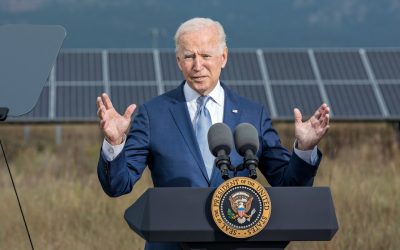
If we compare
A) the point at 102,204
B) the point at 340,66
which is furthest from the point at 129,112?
the point at 340,66

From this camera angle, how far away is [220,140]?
3.39 meters

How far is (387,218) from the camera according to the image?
9.02 meters

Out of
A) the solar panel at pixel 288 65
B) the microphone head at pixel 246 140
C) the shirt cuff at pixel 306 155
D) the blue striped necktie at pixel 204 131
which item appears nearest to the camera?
the microphone head at pixel 246 140

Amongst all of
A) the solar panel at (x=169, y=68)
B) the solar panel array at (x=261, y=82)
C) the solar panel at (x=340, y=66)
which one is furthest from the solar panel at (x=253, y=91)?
the solar panel at (x=340, y=66)

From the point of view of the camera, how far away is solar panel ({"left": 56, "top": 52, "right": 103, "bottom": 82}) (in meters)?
18.7

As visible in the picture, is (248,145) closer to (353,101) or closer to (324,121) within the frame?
(324,121)

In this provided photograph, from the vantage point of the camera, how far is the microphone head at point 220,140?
11.1 feet

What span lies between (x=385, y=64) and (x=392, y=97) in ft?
4.84

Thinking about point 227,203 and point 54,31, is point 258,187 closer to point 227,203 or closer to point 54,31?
point 227,203

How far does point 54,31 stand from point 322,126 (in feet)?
3.82

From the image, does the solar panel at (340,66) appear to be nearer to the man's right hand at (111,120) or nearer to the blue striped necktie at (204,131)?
the blue striped necktie at (204,131)

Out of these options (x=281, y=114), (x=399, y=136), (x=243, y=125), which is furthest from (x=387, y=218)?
(x=399, y=136)

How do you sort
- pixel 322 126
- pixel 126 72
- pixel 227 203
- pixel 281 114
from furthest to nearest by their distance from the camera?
pixel 126 72, pixel 281 114, pixel 322 126, pixel 227 203

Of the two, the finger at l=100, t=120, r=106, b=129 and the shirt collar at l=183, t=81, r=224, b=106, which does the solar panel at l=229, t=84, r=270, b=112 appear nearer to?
the shirt collar at l=183, t=81, r=224, b=106
